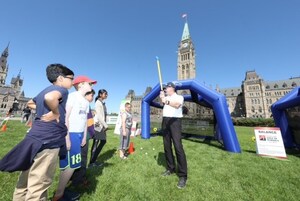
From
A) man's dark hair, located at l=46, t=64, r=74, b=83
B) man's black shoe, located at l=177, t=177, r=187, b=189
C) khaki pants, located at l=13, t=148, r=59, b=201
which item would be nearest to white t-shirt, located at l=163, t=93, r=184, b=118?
man's black shoe, located at l=177, t=177, r=187, b=189

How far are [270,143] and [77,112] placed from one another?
25.2ft

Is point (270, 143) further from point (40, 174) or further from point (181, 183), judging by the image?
point (40, 174)

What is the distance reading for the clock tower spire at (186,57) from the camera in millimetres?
87375

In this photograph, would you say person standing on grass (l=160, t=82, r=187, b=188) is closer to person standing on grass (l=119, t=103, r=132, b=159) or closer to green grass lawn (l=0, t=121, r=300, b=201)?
green grass lawn (l=0, t=121, r=300, b=201)

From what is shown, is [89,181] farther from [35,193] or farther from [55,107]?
[55,107]

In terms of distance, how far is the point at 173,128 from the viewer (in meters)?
3.86

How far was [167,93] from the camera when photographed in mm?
4285

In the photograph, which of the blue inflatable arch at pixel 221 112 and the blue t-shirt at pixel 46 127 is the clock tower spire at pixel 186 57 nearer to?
the blue inflatable arch at pixel 221 112

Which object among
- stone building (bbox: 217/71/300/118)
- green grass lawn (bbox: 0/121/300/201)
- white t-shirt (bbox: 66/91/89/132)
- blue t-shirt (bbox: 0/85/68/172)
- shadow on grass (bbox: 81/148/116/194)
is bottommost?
green grass lawn (bbox: 0/121/300/201)

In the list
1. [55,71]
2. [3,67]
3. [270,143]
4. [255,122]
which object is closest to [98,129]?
[55,71]

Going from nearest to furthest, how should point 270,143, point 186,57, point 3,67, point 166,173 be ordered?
point 166,173 < point 270,143 < point 186,57 < point 3,67

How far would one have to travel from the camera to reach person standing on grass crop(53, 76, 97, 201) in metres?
2.48

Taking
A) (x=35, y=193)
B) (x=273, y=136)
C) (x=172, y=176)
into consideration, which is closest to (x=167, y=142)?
(x=172, y=176)

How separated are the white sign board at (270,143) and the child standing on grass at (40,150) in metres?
7.75
